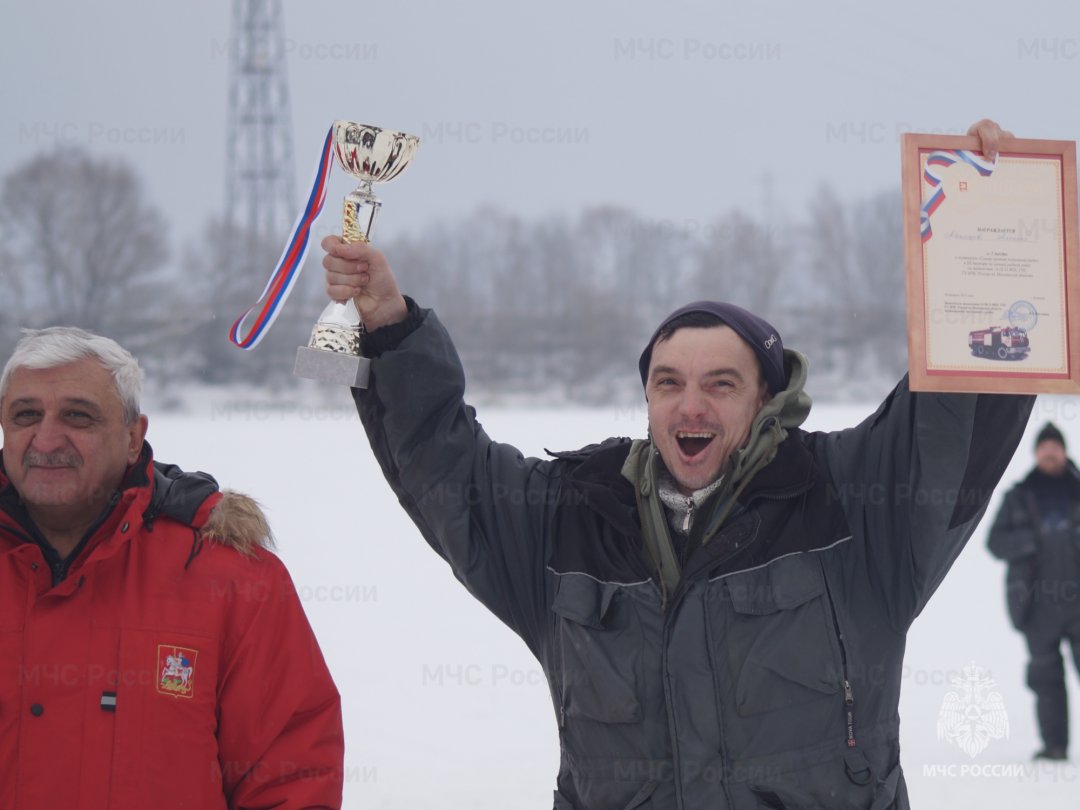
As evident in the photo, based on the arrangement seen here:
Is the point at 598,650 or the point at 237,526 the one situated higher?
the point at 237,526

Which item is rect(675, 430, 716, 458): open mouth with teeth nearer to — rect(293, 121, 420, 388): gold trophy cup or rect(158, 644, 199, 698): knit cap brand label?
rect(293, 121, 420, 388): gold trophy cup

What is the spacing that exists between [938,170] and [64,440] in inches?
60.3

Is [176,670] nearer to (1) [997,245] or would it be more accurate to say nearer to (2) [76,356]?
(2) [76,356]

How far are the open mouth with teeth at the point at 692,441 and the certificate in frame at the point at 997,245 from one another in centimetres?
40

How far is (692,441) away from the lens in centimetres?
225

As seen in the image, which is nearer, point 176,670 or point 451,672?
point 176,670

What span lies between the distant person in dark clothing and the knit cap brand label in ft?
13.0

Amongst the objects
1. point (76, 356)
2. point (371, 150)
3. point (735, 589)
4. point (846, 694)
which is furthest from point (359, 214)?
point (846, 694)

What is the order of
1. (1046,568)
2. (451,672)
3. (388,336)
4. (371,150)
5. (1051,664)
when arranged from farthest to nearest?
(451,672) → (1046,568) → (1051,664) → (371,150) → (388,336)

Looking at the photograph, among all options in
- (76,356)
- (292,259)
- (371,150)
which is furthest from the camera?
(292,259)

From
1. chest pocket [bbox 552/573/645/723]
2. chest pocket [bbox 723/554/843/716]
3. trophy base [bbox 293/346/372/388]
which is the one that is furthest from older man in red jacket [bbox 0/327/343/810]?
chest pocket [bbox 723/554/843/716]

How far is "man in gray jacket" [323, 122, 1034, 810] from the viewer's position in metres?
2.03

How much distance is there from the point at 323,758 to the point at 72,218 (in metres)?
27.3

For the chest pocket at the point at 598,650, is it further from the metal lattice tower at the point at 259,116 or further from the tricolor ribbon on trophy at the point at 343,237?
the metal lattice tower at the point at 259,116
